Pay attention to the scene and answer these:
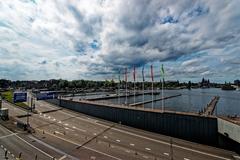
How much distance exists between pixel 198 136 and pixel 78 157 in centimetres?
2606

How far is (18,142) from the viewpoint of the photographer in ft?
133

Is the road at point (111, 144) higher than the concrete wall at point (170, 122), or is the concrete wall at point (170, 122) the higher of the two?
the concrete wall at point (170, 122)

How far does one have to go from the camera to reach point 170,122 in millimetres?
43531

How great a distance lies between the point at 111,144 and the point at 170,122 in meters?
15.5

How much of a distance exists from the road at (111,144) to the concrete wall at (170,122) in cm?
167

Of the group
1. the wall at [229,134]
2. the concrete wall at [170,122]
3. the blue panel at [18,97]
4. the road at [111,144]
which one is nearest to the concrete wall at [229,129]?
the wall at [229,134]

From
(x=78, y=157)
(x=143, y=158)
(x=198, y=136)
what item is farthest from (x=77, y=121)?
(x=198, y=136)

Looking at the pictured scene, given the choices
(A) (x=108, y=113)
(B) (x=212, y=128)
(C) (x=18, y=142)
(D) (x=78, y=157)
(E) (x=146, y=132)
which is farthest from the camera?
(A) (x=108, y=113)

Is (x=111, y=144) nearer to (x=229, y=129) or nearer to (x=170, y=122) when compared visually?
(x=170, y=122)

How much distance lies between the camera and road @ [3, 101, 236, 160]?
1294 inches

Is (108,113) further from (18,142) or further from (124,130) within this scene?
(18,142)

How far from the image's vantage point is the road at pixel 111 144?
32875mm

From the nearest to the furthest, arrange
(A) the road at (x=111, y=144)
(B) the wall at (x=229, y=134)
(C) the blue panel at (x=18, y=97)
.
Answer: (B) the wall at (x=229, y=134) < (A) the road at (x=111, y=144) < (C) the blue panel at (x=18, y=97)

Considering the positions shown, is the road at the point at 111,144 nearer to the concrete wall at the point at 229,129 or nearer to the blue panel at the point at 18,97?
the concrete wall at the point at 229,129
